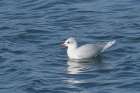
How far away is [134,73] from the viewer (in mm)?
20578

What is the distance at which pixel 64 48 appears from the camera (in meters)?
23.8

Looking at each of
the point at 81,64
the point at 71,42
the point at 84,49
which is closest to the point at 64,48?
the point at 71,42

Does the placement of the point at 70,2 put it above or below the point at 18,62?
above

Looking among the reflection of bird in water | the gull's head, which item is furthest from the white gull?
the reflection of bird in water

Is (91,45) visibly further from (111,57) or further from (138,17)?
(138,17)

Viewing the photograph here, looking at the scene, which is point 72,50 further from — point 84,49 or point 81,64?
point 81,64

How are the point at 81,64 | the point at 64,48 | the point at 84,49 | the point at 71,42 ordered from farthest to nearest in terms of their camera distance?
the point at 64,48
the point at 71,42
the point at 84,49
the point at 81,64

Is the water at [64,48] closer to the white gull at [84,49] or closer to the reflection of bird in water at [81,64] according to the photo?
the reflection of bird in water at [81,64]

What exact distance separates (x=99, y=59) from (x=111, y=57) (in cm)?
37

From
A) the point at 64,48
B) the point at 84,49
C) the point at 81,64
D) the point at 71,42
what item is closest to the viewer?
the point at 81,64

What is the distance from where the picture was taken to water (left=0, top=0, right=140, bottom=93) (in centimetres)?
1977

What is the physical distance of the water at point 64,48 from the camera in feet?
64.8

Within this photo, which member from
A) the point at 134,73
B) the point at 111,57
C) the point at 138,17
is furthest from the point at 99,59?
the point at 138,17

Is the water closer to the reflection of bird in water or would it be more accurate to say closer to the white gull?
the reflection of bird in water
